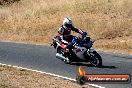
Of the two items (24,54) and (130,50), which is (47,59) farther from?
(130,50)

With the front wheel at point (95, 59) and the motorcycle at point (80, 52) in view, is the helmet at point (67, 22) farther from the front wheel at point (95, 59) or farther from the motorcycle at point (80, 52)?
the front wheel at point (95, 59)

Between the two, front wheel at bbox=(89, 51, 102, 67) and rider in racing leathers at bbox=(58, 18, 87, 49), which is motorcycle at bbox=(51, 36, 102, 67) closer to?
front wheel at bbox=(89, 51, 102, 67)

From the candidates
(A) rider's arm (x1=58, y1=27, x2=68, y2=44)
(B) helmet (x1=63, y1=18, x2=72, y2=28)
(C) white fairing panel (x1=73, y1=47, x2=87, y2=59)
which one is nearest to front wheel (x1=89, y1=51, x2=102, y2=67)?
(C) white fairing panel (x1=73, y1=47, x2=87, y2=59)

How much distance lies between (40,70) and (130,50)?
271 inches

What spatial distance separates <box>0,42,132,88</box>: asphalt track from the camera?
1623 cm

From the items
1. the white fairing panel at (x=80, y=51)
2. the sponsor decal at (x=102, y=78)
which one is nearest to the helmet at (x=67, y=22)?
the white fairing panel at (x=80, y=51)

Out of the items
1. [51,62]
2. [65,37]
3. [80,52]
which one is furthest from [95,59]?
[51,62]

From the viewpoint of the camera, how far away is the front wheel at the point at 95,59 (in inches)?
673

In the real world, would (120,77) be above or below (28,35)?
above

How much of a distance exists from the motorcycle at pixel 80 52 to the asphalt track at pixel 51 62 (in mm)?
302

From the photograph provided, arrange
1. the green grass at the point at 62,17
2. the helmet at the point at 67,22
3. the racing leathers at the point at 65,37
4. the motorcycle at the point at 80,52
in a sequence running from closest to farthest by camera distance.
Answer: the motorcycle at the point at 80,52 < the helmet at the point at 67,22 < the racing leathers at the point at 65,37 < the green grass at the point at 62,17

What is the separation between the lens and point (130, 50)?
21875 mm

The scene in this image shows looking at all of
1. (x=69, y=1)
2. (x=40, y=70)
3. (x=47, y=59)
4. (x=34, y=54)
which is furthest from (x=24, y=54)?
(x=69, y=1)

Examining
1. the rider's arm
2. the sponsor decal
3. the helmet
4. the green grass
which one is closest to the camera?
the sponsor decal
